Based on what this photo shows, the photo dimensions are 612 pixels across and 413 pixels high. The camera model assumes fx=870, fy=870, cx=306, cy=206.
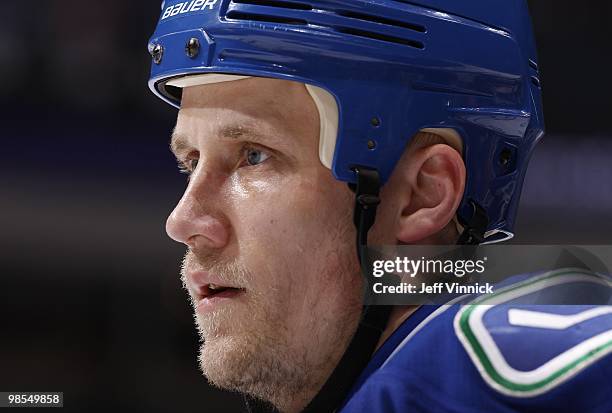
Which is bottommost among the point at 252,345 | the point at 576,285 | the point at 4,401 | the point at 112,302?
the point at 4,401

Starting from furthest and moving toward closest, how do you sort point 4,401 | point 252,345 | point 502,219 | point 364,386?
1. point 4,401
2. point 502,219
3. point 252,345
4. point 364,386

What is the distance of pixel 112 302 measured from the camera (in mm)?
2205

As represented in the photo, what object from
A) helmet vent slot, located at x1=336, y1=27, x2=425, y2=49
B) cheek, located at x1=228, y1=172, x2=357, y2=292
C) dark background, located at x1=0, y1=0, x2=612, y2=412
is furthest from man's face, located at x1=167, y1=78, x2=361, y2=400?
dark background, located at x1=0, y1=0, x2=612, y2=412

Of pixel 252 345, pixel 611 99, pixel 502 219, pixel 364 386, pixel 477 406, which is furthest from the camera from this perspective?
pixel 611 99

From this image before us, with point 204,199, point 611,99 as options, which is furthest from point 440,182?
point 611,99

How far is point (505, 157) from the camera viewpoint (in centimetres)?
143

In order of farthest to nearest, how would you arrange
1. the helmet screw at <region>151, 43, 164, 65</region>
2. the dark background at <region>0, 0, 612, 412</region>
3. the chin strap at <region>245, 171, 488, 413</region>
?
the dark background at <region>0, 0, 612, 412</region>
the helmet screw at <region>151, 43, 164, 65</region>
the chin strap at <region>245, 171, 488, 413</region>

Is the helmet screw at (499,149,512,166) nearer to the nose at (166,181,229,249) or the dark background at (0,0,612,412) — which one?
the nose at (166,181,229,249)

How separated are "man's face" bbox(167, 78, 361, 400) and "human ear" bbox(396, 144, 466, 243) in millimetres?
92

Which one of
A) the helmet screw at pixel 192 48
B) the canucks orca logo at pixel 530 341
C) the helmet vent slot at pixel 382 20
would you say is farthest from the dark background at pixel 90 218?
the canucks orca logo at pixel 530 341

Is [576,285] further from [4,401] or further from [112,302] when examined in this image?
[4,401]

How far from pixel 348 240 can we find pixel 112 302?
1.06 m

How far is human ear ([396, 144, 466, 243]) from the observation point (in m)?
1.32

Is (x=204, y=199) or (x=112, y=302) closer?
(x=204, y=199)
